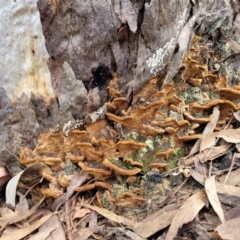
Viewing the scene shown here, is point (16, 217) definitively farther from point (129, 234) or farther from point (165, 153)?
point (165, 153)

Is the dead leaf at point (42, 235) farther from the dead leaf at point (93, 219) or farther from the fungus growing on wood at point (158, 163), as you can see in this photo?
the fungus growing on wood at point (158, 163)

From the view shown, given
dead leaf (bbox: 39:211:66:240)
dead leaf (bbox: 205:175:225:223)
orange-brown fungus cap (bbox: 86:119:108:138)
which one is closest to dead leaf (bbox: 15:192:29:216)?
dead leaf (bbox: 39:211:66:240)

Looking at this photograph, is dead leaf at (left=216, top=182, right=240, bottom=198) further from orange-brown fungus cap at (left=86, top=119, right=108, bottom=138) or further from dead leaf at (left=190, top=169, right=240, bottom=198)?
orange-brown fungus cap at (left=86, top=119, right=108, bottom=138)

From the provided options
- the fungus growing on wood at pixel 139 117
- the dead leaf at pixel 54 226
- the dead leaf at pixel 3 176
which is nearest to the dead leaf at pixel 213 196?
the fungus growing on wood at pixel 139 117

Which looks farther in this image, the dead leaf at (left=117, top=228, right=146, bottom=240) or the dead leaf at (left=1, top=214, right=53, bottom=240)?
the dead leaf at (left=1, top=214, right=53, bottom=240)

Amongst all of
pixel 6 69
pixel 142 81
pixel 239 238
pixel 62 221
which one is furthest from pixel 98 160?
pixel 239 238

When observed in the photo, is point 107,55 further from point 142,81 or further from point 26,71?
point 26,71
